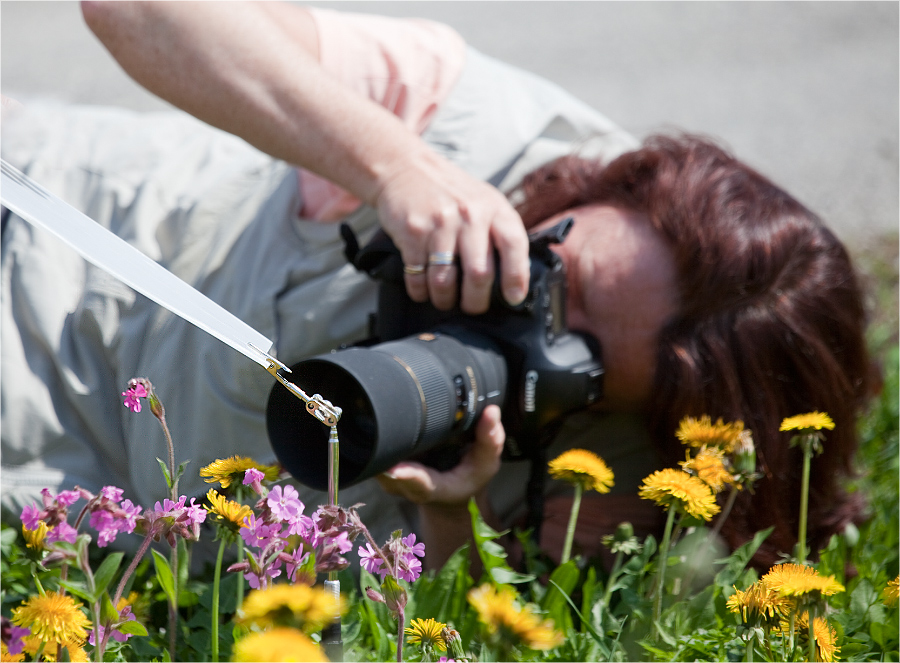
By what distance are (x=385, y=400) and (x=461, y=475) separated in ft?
0.86

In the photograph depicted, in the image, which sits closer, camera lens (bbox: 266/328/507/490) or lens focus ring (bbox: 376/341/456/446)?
camera lens (bbox: 266/328/507/490)

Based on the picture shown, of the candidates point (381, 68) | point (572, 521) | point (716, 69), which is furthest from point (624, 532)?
point (716, 69)

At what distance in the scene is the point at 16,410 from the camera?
2.58ft

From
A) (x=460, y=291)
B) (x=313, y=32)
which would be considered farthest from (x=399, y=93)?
(x=460, y=291)

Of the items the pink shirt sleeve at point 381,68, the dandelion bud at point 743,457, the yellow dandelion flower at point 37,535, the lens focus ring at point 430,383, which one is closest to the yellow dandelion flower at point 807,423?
the dandelion bud at point 743,457

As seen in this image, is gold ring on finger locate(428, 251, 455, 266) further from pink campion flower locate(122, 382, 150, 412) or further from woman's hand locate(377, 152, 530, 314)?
pink campion flower locate(122, 382, 150, 412)

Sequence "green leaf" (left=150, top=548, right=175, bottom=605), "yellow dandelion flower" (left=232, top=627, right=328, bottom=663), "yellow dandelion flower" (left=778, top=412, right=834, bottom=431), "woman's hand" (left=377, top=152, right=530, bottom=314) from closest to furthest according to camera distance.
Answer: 1. "yellow dandelion flower" (left=232, top=627, right=328, bottom=663)
2. "green leaf" (left=150, top=548, right=175, bottom=605)
3. "yellow dandelion flower" (left=778, top=412, right=834, bottom=431)
4. "woman's hand" (left=377, top=152, right=530, bottom=314)

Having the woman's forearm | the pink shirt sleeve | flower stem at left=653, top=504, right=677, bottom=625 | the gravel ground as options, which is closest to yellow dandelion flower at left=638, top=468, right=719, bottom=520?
flower stem at left=653, top=504, right=677, bottom=625

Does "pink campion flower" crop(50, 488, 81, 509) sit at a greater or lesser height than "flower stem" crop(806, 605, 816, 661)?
lesser

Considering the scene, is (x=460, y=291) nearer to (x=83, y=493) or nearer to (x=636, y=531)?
(x=636, y=531)

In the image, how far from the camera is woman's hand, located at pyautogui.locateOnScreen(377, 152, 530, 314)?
0.82 metres

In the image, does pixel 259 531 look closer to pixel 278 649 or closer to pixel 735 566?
pixel 278 649

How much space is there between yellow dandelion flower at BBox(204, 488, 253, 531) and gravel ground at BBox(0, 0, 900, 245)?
2242 millimetres

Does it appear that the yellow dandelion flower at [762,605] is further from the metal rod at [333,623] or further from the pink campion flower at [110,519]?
the pink campion flower at [110,519]
